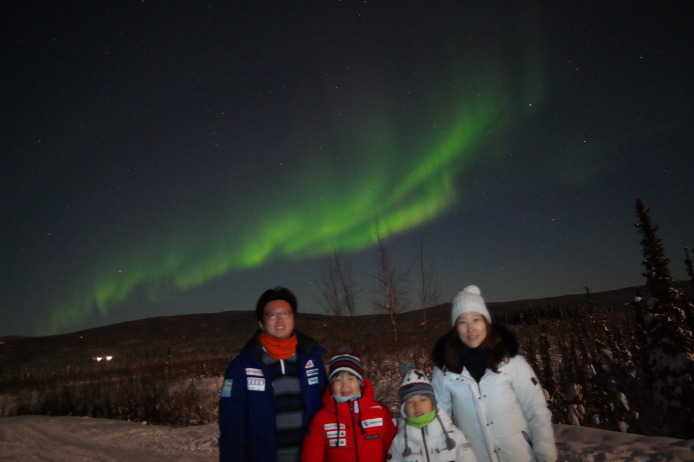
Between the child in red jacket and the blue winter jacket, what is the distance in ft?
0.55

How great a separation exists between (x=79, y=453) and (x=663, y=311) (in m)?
21.0

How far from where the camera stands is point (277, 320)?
362cm

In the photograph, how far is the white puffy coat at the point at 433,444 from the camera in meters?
3.32

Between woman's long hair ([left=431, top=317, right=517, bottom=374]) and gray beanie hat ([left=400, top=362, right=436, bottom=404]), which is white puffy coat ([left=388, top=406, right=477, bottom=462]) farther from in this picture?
woman's long hair ([left=431, top=317, right=517, bottom=374])

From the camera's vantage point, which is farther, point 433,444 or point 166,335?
point 166,335

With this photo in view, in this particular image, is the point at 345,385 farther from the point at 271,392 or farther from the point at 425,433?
the point at 425,433

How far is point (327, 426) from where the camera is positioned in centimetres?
342

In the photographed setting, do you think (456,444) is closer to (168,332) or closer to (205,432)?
(205,432)

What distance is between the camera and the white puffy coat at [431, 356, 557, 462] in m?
3.23

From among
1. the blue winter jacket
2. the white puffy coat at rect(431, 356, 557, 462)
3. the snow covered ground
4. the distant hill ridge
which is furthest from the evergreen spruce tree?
the distant hill ridge

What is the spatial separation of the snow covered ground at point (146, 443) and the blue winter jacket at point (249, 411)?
4.53m

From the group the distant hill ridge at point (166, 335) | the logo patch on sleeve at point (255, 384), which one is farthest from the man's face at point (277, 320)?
the distant hill ridge at point (166, 335)

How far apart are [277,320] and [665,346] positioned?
19.6 metres

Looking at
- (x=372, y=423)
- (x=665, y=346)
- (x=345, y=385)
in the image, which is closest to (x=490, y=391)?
(x=372, y=423)
